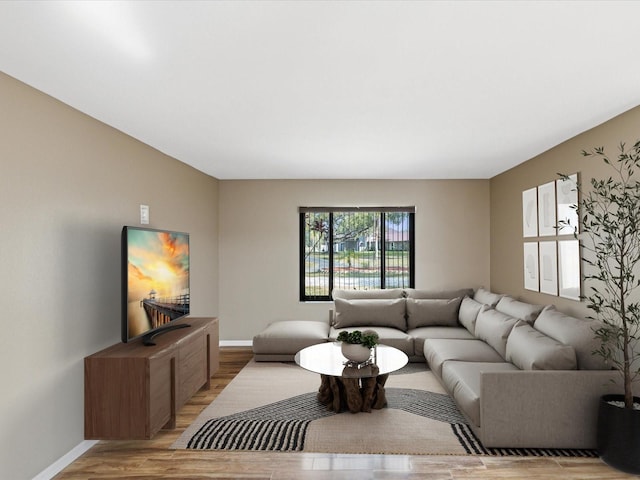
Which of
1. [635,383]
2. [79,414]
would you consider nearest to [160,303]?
[79,414]

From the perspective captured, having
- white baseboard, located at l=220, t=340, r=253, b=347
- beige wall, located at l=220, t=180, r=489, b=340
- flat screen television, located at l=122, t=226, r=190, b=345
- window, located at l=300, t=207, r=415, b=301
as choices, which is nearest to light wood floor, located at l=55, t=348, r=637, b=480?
flat screen television, located at l=122, t=226, r=190, b=345

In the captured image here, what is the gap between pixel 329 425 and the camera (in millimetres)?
3438

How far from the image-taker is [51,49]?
2078mm

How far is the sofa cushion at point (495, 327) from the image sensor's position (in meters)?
4.02

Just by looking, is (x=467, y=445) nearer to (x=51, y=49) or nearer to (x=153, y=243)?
(x=153, y=243)

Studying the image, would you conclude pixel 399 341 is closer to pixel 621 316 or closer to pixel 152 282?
pixel 621 316

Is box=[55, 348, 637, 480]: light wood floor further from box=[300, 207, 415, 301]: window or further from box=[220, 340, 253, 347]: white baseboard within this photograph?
box=[300, 207, 415, 301]: window

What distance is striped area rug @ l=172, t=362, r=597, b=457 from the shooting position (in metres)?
3.07

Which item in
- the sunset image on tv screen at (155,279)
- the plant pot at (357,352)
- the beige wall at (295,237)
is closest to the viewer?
the sunset image on tv screen at (155,279)

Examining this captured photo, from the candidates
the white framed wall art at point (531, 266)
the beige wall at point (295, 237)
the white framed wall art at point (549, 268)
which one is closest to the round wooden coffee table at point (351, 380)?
the white framed wall art at point (549, 268)

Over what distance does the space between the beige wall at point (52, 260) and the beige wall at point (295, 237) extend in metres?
2.57

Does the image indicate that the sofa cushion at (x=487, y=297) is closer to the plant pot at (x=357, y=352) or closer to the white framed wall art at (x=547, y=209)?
the white framed wall art at (x=547, y=209)

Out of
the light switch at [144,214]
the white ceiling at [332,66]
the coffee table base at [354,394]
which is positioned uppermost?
the white ceiling at [332,66]

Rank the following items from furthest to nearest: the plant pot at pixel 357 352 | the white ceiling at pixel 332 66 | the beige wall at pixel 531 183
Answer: the plant pot at pixel 357 352, the beige wall at pixel 531 183, the white ceiling at pixel 332 66
